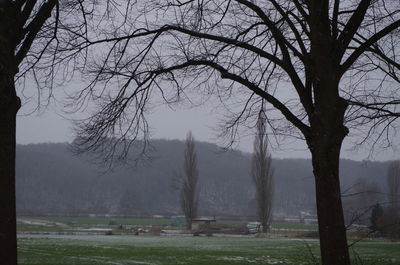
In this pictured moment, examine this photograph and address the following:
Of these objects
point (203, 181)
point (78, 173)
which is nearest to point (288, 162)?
point (203, 181)

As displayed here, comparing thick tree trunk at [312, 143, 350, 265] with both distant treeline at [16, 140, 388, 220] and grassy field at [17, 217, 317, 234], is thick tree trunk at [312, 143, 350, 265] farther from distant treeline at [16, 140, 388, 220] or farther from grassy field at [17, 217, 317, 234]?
distant treeline at [16, 140, 388, 220]

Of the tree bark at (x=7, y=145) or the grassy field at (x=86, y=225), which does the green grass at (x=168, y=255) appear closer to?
the tree bark at (x=7, y=145)

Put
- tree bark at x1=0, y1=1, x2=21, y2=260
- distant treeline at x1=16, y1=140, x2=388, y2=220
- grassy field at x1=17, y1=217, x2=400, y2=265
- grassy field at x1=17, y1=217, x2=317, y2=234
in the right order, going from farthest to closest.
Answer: distant treeline at x1=16, y1=140, x2=388, y2=220
grassy field at x1=17, y1=217, x2=317, y2=234
grassy field at x1=17, y1=217, x2=400, y2=265
tree bark at x1=0, y1=1, x2=21, y2=260

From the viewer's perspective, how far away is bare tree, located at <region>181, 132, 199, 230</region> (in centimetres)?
6481

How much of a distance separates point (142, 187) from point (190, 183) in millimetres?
115871

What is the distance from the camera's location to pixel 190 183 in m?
64.8

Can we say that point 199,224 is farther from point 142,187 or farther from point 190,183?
point 142,187

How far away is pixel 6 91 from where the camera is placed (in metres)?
6.02

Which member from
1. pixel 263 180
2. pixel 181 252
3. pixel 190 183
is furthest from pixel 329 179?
pixel 190 183

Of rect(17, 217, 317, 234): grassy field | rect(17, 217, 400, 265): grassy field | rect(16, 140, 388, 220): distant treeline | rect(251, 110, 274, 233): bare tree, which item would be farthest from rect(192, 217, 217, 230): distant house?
rect(16, 140, 388, 220): distant treeline

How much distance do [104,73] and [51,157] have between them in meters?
181

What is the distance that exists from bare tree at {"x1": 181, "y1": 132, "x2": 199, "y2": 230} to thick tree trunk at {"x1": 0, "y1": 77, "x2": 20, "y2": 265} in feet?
193

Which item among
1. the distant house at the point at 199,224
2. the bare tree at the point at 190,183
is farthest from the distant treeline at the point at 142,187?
the bare tree at the point at 190,183

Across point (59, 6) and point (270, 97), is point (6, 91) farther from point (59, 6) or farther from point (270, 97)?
point (270, 97)
